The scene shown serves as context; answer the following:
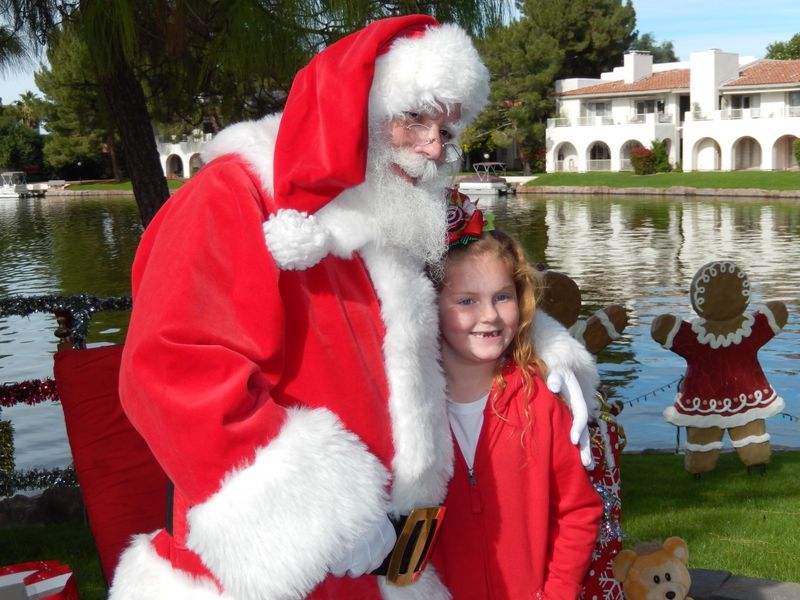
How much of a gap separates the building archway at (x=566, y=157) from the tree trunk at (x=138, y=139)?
143ft

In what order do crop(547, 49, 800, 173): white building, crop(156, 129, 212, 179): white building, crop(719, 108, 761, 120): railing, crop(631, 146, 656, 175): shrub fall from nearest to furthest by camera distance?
crop(631, 146, 656, 175): shrub → crop(547, 49, 800, 173): white building → crop(719, 108, 761, 120): railing → crop(156, 129, 212, 179): white building

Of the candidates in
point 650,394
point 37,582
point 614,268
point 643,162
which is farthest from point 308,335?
point 643,162

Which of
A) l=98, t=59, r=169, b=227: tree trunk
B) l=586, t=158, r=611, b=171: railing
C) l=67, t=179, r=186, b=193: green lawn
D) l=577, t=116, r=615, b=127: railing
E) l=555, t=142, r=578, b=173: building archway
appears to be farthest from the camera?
l=67, t=179, r=186, b=193: green lawn

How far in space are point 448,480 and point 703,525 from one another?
8.59ft

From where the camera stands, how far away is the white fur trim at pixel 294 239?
1976 millimetres

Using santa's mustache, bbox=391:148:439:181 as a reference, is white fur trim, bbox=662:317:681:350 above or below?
below

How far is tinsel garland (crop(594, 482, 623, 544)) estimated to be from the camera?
2869mm

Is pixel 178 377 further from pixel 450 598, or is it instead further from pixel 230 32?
pixel 230 32

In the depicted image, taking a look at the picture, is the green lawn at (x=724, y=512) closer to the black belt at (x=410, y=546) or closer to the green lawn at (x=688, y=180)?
the black belt at (x=410, y=546)

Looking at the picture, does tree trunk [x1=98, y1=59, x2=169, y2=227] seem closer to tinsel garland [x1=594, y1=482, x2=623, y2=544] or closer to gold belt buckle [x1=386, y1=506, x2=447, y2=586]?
tinsel garland [x1=594, y1=482, x2=623, y2=544]

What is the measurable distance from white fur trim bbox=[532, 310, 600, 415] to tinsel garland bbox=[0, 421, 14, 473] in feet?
9.70

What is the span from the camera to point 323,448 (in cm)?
197

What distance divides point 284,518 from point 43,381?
3.04 m

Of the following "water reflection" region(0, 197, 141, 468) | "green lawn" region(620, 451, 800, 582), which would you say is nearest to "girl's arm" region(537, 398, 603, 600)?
"green lawn" region(620, 451, 800, 582)
